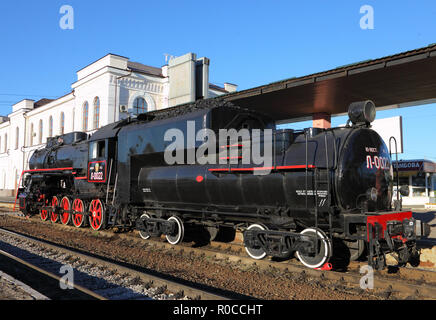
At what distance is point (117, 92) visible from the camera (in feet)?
97.6

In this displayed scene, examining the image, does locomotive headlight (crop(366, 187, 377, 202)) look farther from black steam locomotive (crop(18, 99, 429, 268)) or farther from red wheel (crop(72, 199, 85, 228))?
red wheel (crop(72, 199, 85, 228))

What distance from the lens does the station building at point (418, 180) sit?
104 ft

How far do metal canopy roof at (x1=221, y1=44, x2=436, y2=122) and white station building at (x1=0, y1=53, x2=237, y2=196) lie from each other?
10.5 metres

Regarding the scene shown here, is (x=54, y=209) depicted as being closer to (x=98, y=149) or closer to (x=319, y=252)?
(x=98, y=149)

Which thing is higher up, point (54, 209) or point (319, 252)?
point (54, 209)

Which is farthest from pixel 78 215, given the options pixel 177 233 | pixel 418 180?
pixel 418 180

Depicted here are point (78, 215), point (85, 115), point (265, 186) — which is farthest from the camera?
point (85, 115)

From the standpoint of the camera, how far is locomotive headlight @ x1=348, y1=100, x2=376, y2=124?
23.1 feet

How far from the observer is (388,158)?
7.68m

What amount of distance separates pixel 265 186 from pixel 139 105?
26046 millimetres

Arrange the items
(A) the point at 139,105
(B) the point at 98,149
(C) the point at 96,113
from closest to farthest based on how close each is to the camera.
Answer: (B) the point at 98,149 < (C) the point at 96,113 < (A) the point at 139,105

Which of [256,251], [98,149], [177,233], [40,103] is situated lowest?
[256,251]

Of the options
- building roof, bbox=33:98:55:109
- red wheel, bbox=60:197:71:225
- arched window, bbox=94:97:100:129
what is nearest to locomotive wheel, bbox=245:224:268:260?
red wheel, bbox=60:197:71:225
